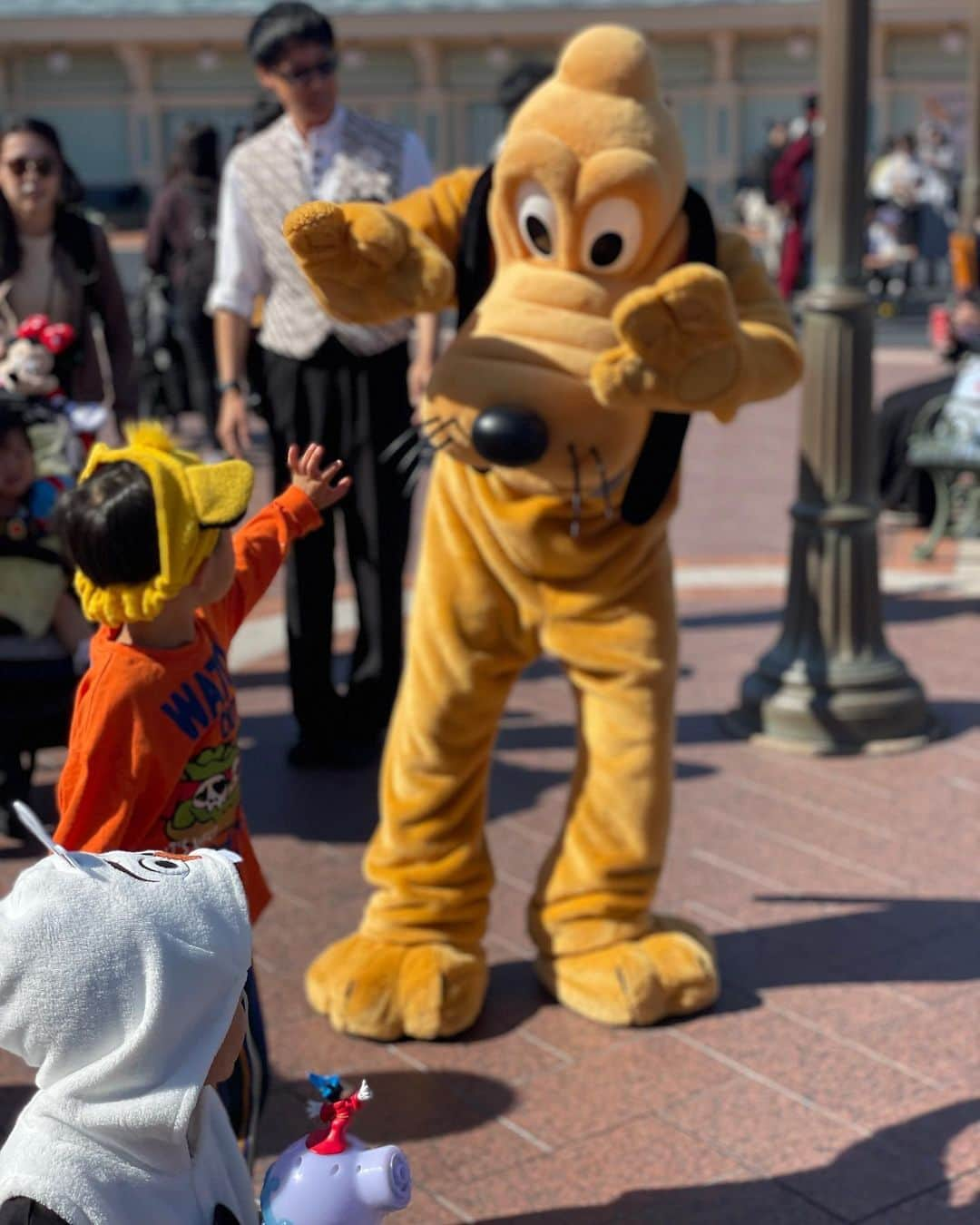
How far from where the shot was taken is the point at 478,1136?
148 inches

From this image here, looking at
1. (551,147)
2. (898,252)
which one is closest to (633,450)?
(551,147)

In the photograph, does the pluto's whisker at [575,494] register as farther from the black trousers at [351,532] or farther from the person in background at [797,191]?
the person in background at [797,191]

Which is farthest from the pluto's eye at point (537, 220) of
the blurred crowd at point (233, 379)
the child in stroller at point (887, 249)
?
the child in stroller at point (887, 249)

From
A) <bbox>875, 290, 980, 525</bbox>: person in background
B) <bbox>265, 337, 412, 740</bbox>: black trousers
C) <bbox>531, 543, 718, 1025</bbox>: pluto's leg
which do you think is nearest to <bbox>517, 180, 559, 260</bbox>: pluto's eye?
<bbox>531, 543, 718, 1025</bbox>: pluto's leg

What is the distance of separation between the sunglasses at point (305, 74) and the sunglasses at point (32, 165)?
0.84 metres

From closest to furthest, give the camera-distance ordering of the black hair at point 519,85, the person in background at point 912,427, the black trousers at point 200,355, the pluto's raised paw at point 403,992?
the pluto's raised paw at point 403,992, the black hair at point 519,85, the person in background at point 912,427, the black trousers at point 200,355

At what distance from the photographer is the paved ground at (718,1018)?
358 centimetres

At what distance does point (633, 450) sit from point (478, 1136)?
1.45 meters

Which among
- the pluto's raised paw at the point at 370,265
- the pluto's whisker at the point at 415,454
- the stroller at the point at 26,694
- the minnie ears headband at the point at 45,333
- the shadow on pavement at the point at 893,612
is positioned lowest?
the shadow on pavement at the point at 893,612

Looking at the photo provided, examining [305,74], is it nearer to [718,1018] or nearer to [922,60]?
[718,1018]

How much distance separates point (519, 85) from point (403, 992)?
4.81 metres

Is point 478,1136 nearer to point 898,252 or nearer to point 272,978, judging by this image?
point 272,978

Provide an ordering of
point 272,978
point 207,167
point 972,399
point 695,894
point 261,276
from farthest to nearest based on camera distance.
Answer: point 207,167, point 972,399, point 261,276, point 695,894, point 272,978

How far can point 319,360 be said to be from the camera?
5598mm
